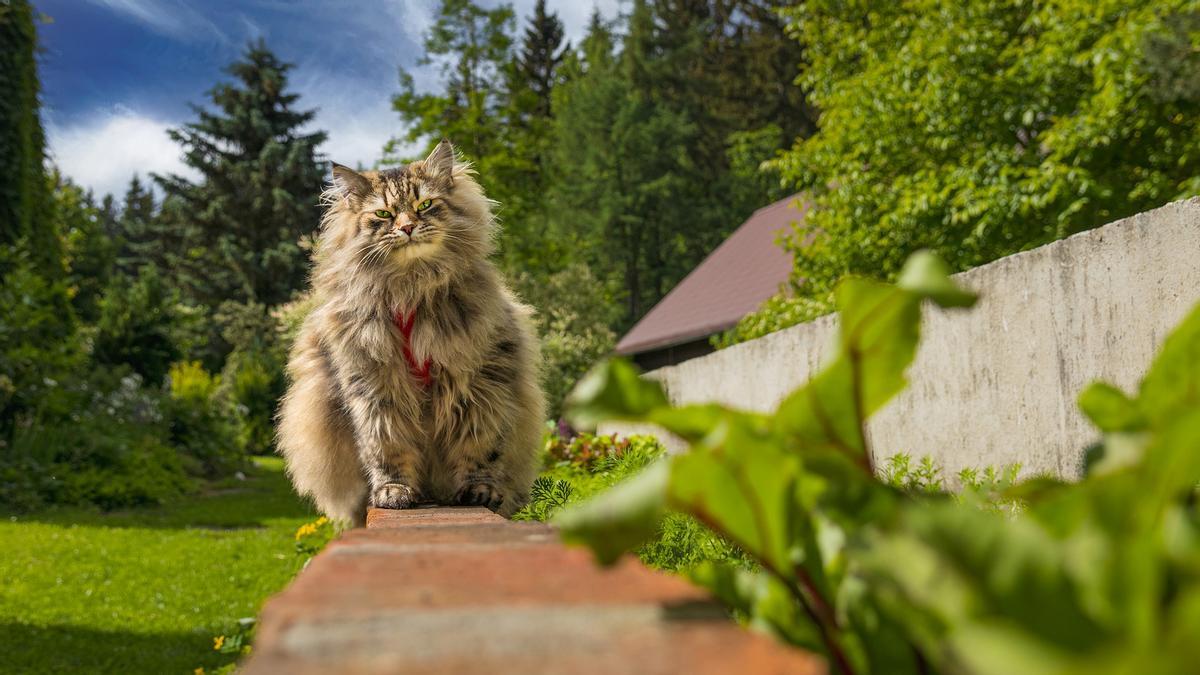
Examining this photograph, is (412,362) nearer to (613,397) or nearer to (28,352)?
(613,397)

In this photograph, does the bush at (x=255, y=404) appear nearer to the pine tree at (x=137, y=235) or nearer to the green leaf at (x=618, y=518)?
the pine tree at (x=137, y=235)

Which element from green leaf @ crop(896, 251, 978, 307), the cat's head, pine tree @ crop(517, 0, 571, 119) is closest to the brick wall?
green leaf @ crop(896, 251, 978, 307)

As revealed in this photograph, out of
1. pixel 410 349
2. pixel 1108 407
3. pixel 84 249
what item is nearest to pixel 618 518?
pixel 1108 407

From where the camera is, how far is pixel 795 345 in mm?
6414

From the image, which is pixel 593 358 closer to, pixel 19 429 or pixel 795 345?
pixel 19 429

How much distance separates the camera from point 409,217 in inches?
136

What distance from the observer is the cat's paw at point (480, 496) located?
3332 mm

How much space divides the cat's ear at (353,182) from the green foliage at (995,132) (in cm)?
625

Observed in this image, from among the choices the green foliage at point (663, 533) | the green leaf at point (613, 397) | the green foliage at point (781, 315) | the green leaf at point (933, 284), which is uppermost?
the green foliage at point (781, 315)

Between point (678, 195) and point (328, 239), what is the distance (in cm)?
3198

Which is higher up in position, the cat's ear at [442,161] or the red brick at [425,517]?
the cat's ear at [442,161]

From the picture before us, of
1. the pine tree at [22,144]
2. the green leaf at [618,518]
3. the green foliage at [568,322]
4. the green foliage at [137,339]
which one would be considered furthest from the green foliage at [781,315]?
the green foliage at [137,339]

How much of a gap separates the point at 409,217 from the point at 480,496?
1.13m

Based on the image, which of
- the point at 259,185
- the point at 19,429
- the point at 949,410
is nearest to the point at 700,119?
the point at 259,185
